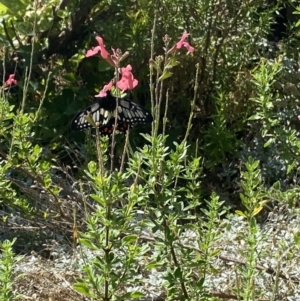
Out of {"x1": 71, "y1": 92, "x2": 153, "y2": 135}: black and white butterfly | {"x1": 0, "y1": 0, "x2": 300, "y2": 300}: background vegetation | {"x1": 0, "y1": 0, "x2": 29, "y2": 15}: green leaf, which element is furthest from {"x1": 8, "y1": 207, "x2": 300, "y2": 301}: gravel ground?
{"x1": 0, "y1": 0, "x2": 29, "y2": 15}: green leaf

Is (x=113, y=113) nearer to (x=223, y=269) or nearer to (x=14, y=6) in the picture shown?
(x=223, y=269)

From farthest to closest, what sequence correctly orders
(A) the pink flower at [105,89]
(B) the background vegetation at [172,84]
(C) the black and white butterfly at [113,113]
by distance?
1. (B) the background vegetation at [172,84]
2. (C) the black and white butterfly at [113,113]
3. (A) the pink flower at [105,89]

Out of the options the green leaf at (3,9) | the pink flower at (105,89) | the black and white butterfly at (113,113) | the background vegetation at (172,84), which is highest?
the pink flower at (105,89)

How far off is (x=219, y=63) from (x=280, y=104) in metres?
0.77

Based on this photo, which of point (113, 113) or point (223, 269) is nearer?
point (113, 113)

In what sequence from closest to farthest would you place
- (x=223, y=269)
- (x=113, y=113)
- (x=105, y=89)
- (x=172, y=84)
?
1. (x=105, y=89)
2. (x=113, y=113)
3. (x=223, y=269)
4. (x=172, y=84)

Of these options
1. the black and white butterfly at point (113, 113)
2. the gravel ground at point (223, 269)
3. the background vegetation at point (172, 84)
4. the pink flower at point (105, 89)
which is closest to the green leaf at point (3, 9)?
the background vegetation at point (172, 84)

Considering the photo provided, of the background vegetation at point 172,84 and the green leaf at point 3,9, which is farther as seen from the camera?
the green leaf at point 3,9

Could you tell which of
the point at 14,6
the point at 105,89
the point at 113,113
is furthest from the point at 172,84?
the point at 105,89

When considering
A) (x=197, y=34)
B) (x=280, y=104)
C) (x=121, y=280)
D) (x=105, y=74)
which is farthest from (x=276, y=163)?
(x=121, y=280)

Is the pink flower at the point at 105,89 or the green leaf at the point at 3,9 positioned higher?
the pink flower at the point at 105,89

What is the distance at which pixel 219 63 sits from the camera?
410cm

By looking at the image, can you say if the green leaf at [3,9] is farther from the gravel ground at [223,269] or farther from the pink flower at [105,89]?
the pink flower at [105,89]

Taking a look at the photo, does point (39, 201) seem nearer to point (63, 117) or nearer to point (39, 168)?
point (39, 168)
